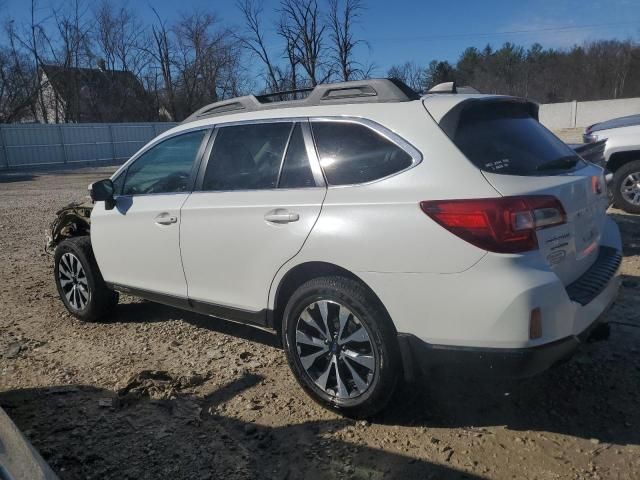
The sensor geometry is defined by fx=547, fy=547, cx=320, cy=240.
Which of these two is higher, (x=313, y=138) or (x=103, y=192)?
(x=313, y=138)

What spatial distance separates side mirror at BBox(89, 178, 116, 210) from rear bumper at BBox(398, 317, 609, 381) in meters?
2.73

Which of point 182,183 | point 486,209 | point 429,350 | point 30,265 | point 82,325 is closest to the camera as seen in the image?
point 486,209

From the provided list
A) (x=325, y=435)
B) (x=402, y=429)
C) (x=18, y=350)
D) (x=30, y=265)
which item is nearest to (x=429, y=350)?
(x=402, y=429)

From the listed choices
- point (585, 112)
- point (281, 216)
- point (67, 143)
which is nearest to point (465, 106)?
point (281, 216)

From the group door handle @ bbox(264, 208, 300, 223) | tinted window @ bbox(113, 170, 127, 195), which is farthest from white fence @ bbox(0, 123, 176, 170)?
door handle @ bbox(264, 208, 300, 223)

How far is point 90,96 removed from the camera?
42625 millimetres

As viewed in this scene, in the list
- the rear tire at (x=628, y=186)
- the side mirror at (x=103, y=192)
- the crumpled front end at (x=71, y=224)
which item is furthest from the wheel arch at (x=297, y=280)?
the rear tire at (x=628, y=186)

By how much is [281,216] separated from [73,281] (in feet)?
9.05

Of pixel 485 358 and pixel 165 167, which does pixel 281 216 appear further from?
pixel 165 167

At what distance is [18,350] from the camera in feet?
14.3

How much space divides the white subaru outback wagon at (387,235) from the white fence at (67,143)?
27.7m

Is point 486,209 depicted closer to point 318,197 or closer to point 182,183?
point 318,197

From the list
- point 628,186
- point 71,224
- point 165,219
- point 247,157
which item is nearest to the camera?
point 247,157

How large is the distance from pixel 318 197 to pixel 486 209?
94 cm
